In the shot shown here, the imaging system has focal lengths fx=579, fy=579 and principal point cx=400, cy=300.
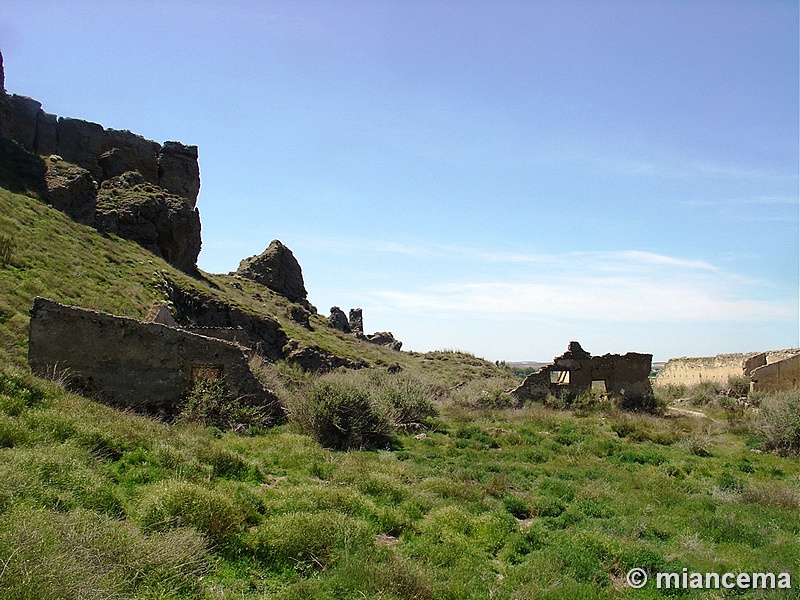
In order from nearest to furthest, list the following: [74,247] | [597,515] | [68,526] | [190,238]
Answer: [68,526] → [597,515] → [74,247] → [190,238]

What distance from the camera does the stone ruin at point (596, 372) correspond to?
71.9 feet

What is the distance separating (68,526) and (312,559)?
91.1 inches

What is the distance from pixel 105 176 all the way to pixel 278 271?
13011 millimetres

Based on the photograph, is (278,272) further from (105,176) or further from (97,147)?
(97,147)

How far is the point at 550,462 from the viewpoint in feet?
38.5

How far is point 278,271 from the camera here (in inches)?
1681

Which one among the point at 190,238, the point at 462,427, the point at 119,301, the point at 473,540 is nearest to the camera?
the point at 473,540

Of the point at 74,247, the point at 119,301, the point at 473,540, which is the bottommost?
the point at 473,540

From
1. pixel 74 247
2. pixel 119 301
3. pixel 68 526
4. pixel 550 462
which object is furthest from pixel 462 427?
pixel 74 247

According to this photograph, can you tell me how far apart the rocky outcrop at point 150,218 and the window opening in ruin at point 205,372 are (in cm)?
1975

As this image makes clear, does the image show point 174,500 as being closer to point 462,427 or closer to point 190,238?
→ point 462,427

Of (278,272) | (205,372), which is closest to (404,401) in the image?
(205,372)

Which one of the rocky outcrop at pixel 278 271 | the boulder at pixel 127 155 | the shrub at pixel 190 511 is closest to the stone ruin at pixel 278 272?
the rocky outcrop at pixel 278 271

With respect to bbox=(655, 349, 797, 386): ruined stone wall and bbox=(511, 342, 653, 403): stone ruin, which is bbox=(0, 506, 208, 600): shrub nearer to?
bbox=(511, 342, 653, 403): stone ruin
